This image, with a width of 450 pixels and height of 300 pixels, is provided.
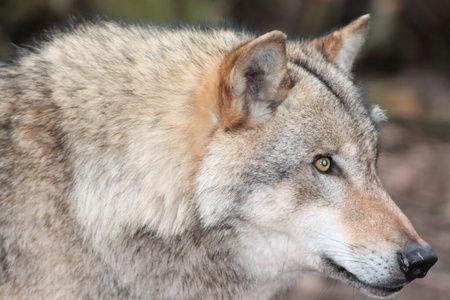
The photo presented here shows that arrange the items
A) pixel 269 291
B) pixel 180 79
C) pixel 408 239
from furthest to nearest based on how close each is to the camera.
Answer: pixel 269 291
pixel 180 79
pixel 408 239

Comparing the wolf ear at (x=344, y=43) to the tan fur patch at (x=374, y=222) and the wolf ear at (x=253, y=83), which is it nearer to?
the wolf ear at (x=253, y=83)

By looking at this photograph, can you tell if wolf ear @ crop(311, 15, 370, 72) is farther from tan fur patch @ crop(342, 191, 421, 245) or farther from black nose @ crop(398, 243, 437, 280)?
black nose @ crop(398, 243, 437, 280)

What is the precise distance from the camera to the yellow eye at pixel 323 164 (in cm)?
341

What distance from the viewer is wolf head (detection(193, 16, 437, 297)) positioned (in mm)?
3311

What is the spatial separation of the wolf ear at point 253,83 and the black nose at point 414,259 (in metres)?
1.08

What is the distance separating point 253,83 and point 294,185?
24.5 inches

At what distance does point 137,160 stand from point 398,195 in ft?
18.8

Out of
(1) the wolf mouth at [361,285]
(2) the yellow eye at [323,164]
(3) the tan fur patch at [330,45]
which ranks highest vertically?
(3) the tan fur patch at [330,45]

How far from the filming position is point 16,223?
3.32 m

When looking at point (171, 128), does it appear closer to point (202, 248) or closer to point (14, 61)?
point (202, 248)

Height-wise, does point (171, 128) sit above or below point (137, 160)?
above

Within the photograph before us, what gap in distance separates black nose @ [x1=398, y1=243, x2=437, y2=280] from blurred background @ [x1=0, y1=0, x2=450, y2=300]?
205cm

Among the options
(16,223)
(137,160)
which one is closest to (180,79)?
(137,160)

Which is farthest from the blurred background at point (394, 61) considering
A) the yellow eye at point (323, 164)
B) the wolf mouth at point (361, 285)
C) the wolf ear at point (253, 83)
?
the wolf mouth at point (361, 285)
